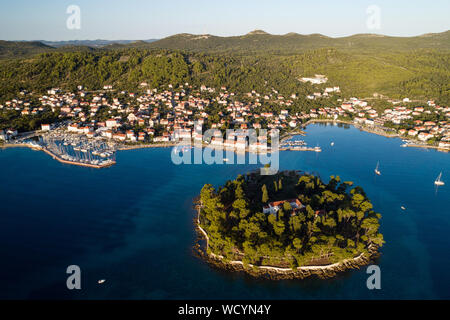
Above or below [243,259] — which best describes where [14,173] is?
above

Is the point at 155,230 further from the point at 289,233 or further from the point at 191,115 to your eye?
the point at 191,115

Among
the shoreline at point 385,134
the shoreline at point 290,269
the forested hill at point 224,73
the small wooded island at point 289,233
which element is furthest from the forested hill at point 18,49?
the shoreline at point 290,269

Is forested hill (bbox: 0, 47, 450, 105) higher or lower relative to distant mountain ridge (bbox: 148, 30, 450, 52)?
lower

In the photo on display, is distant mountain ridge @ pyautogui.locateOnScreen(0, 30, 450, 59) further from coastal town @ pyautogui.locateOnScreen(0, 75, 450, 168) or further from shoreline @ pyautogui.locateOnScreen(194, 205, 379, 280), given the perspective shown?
shoreline @ pyautogui.locateOnScreen(194, 205, 379, 280)

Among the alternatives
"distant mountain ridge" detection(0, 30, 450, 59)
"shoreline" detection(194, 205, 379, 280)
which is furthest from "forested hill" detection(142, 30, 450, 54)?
"shoreline" detection(194, 205, 379, 280)

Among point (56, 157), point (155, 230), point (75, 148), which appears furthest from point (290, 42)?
point (155, 230)
